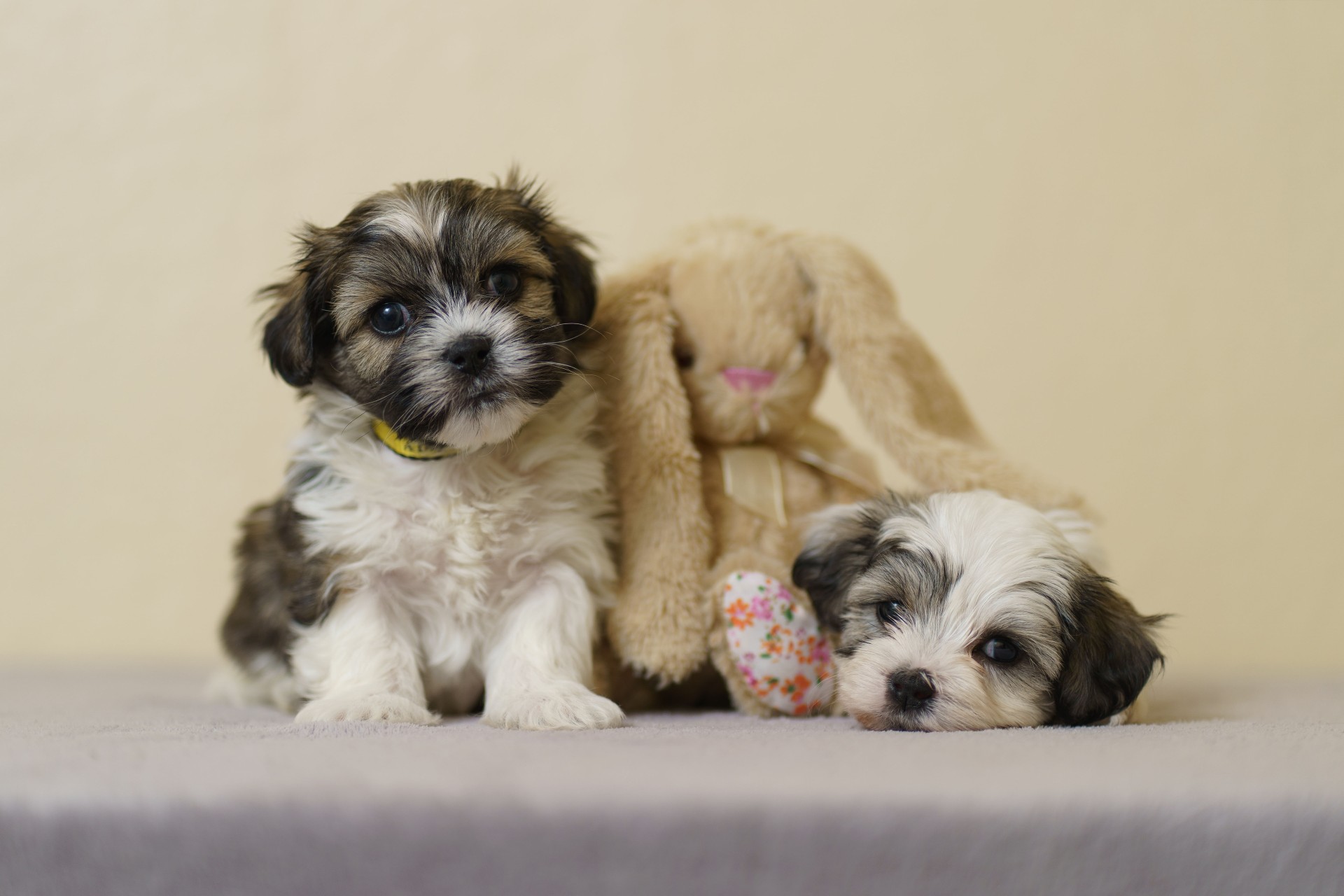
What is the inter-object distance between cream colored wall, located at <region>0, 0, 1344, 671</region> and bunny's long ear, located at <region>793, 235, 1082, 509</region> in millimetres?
1524

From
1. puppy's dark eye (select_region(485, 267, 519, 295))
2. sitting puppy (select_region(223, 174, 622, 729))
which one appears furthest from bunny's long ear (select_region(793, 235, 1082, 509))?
puppy's dark eye (select_region(485, 267, 519, 295))

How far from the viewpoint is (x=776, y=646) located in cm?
233

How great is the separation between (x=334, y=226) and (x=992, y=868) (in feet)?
6.02

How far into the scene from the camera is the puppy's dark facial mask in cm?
209

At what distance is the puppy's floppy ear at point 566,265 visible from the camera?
238 cm

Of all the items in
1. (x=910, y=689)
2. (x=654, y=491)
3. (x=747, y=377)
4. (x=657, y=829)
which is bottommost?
(x=910, y=689)

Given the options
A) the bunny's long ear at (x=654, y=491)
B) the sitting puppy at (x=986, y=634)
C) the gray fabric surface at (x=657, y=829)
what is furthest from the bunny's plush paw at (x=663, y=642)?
the gray fabric surface at (x=657, y=829)

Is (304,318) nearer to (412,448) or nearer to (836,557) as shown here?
(412,448)

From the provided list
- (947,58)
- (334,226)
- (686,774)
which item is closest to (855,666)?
(686,774)

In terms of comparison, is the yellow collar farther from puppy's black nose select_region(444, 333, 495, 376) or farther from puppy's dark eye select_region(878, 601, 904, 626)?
puppy's dark eye select_region(878, 601, 904, 626)

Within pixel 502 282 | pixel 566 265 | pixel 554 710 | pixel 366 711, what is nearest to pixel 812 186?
pixel 566 265

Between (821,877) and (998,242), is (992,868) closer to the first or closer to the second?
(821,877)

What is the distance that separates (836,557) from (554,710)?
2.35 ft

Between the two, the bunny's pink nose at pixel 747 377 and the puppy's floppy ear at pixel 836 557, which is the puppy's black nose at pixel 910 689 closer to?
the puppy's floppy ear at pixel 836 557
